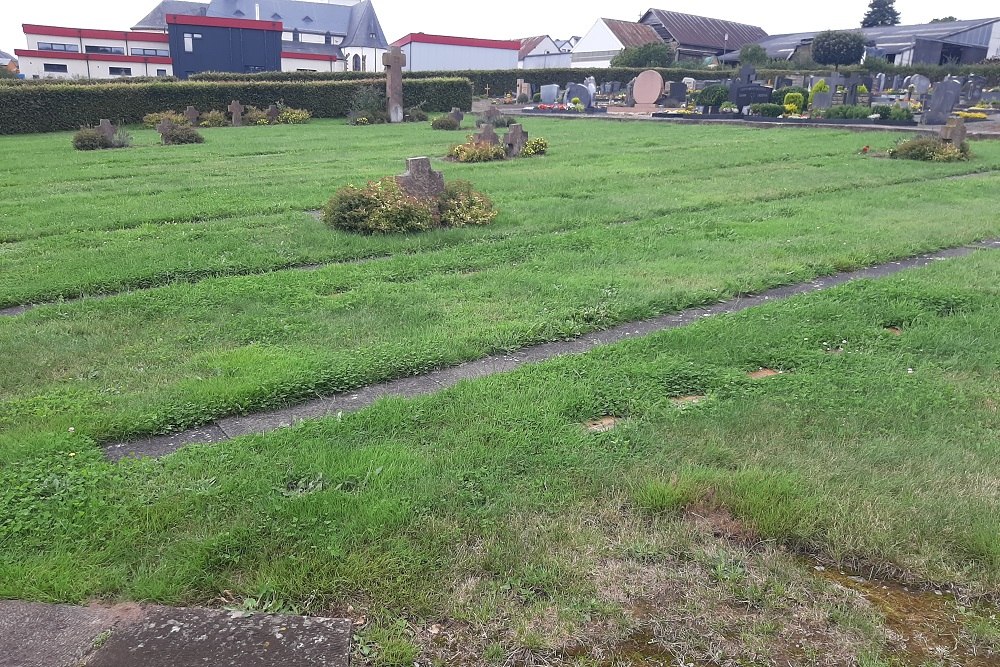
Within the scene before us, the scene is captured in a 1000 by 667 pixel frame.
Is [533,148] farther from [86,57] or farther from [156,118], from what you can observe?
[86,57]

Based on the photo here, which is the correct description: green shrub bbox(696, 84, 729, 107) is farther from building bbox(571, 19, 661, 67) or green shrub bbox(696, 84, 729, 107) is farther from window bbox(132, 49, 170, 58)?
window bbox(132, 49, 170, 58)

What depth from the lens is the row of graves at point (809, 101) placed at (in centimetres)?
2314

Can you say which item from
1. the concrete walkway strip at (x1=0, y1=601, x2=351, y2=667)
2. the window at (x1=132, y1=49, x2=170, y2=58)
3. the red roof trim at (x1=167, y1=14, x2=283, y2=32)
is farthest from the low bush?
the window at (x1=132, y1=49, x2=170, y2=58)

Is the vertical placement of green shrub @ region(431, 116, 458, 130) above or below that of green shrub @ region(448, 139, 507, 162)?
above

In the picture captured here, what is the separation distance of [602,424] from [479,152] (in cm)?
1263

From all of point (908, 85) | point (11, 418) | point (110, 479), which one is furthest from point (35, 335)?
point (908, 85)

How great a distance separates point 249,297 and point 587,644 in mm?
Result: 4524

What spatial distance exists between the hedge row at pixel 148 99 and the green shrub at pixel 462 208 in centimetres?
2288

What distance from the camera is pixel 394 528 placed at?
2879mm

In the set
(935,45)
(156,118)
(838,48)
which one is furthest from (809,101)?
(935,45)

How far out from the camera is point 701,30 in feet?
234

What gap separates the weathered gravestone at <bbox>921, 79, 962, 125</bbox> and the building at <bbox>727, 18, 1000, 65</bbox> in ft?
117

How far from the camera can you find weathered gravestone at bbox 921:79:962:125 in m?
22.2

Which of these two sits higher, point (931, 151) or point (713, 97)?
point (713, 97)
